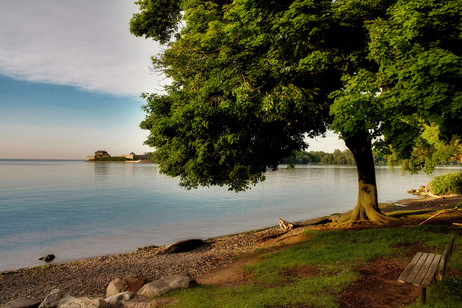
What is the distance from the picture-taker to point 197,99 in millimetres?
13602

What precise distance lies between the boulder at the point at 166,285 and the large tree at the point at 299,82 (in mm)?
5554

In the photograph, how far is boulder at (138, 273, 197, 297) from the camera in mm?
8859

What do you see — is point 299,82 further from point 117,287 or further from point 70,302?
point 70,302

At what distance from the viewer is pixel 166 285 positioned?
30.3 feet

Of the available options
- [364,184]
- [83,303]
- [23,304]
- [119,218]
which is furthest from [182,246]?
[119,218]

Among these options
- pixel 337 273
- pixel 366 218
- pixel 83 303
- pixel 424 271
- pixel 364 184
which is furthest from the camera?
pixel 364 184

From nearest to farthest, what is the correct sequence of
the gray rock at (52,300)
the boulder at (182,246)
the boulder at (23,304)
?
the gray rock at (52,300) → the boulder at (23,304) → the boulder at (182,246)

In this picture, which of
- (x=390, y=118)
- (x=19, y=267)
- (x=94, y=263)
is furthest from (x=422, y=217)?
(x=19, y=267)

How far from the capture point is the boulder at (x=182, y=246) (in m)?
18.6

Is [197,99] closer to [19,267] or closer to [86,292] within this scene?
[86,292]

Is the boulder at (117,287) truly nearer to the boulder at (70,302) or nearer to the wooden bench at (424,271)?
the boulder at (70,302)

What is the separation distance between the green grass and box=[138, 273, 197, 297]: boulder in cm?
35

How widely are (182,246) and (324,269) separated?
437 inches

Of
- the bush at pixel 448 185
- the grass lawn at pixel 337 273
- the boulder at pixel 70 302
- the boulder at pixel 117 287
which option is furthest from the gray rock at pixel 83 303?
the bush at pixel 448 185
